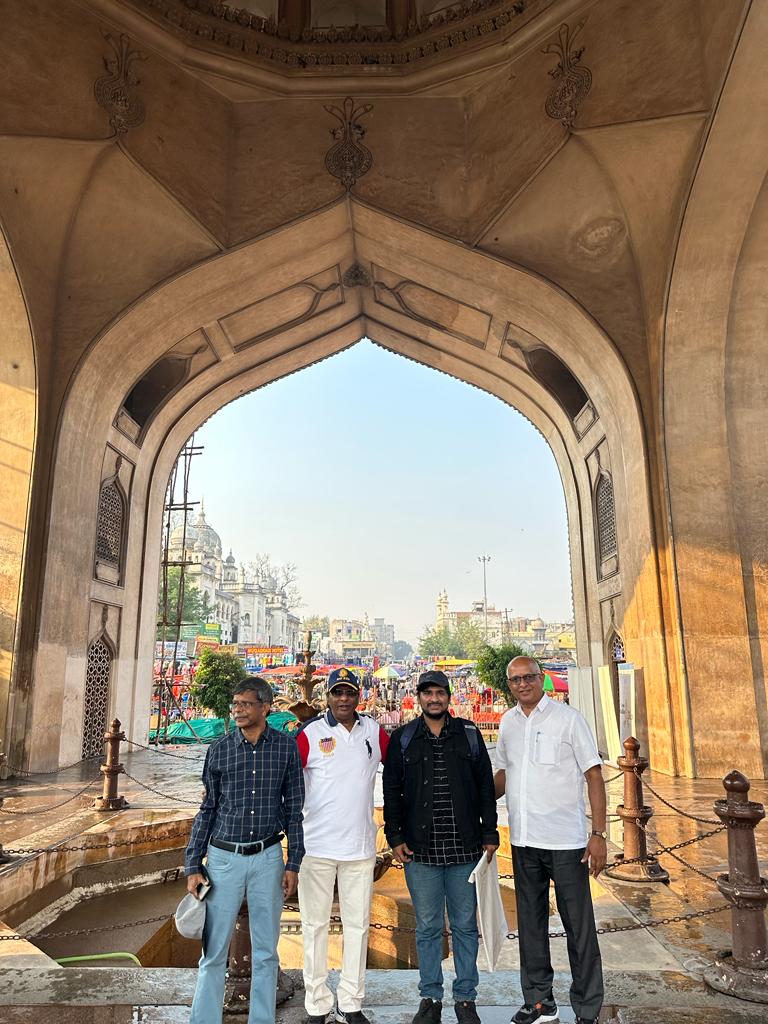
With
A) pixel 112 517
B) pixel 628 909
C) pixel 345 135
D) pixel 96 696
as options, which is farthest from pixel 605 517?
pixel 96 696

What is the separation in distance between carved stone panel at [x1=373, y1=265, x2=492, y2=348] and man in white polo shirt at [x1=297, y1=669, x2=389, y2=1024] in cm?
972

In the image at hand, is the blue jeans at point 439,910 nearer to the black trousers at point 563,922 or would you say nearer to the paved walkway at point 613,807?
the black trousers at point 563,922

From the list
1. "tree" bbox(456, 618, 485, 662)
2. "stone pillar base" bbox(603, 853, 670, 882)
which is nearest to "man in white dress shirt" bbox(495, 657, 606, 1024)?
"stone pillar base" bbox(603, 853, 670, 882)

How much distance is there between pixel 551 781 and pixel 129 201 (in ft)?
32.8

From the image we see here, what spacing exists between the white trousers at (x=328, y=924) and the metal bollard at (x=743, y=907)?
1.52m

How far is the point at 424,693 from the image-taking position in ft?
9.27

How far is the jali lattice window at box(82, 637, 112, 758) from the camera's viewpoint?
10852 millimetres

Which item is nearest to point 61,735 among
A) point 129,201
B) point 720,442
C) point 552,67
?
point 129,201

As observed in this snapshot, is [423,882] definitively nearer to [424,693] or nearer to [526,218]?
[424,693]

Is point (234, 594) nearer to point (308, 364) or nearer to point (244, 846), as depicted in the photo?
point (308, 364)

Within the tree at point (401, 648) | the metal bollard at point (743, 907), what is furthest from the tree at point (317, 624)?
the metal bollard at point (743, 907)

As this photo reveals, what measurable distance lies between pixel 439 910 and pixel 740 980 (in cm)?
130

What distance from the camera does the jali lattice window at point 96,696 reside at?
1085 centimetres

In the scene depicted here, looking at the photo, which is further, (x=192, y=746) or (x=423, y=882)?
(x=192, y=746)
